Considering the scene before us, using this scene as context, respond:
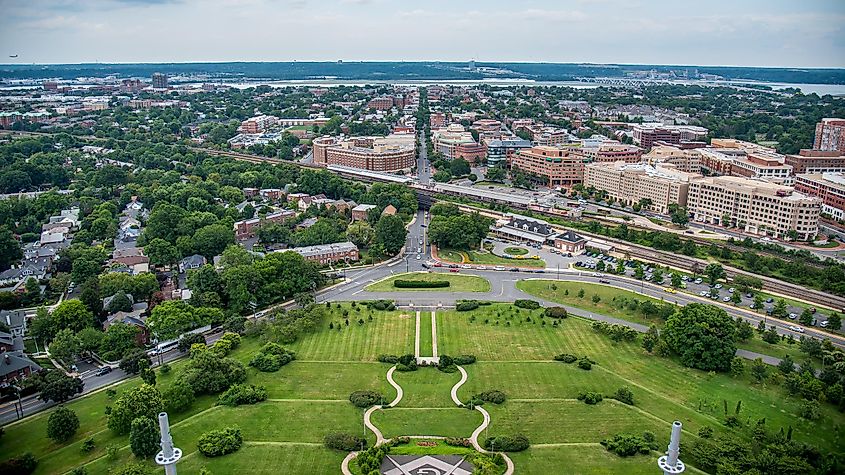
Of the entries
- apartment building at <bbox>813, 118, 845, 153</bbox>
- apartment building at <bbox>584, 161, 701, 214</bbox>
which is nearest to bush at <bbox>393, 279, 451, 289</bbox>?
apartment building at <bbox>584, 161, 701, 214</bbox>

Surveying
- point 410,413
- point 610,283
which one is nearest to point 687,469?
point 410,413

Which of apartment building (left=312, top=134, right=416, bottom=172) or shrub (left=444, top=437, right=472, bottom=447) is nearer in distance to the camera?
shrub (left=444, top=437, right=472, bottom=447)

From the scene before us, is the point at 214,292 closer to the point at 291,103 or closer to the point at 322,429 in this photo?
the point at 322,429

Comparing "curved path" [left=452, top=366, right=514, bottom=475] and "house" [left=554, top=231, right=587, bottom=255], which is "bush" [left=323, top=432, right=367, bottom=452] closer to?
"curved path" [left=452, top=366, right=514, bottom=475]

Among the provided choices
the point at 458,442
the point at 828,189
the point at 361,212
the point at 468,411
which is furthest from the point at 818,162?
the point at 458,442

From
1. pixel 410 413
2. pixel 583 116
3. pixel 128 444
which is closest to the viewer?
pixel 128 444

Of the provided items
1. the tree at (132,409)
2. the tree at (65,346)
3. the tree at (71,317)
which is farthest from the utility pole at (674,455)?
the tree at (71,317)

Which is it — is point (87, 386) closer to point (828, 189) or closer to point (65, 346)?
point (65, 346)
